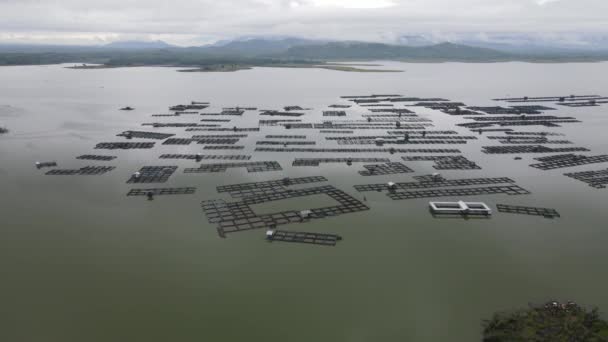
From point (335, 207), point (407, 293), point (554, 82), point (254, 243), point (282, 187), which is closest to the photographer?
point (407, 293)

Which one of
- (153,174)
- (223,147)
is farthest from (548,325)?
(223,147)

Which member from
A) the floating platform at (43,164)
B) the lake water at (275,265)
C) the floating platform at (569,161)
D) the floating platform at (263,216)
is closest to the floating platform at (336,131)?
the lake water at (275,265)

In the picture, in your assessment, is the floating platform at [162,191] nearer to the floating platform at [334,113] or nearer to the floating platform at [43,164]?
the floating platform at [43,164]

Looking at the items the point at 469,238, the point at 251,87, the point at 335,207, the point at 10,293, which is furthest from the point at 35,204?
the point at 251,87

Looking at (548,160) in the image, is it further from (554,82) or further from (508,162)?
(554,82)

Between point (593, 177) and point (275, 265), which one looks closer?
point (275, 265)

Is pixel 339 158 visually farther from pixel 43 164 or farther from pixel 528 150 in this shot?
pixel 43 164

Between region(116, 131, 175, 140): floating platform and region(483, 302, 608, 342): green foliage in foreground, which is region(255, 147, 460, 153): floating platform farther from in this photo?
region(483, 302, 608, 342): green foliage in foreground
